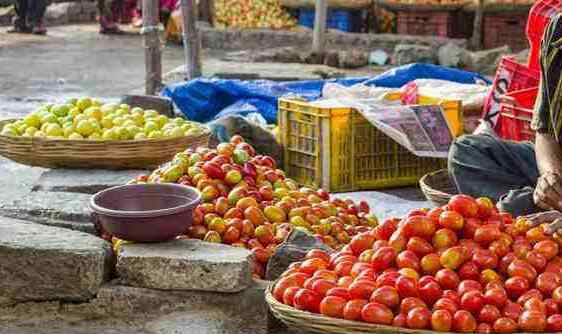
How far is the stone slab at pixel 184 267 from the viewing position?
3852 mm

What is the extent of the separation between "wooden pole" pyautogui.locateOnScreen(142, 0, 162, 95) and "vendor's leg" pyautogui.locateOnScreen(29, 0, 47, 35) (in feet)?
27.2

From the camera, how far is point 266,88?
7.79 m

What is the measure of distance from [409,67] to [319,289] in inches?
188

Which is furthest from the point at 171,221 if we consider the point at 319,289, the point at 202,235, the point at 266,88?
the point at 266,88

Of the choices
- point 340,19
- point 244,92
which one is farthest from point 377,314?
point 340,19

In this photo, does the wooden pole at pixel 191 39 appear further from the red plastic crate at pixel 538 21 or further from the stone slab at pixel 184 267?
the stone slab at pixel 184 267

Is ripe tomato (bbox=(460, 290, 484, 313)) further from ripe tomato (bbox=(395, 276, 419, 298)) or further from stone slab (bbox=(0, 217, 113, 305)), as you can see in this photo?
stone slab (bbox=(0, 217, 113, 305))

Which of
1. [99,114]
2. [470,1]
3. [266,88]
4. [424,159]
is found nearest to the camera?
[99,114]

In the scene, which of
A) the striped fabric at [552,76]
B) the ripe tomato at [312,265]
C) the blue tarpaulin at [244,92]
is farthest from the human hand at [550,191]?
the blue tarpaulin at [244,92]

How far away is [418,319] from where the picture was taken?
9.94ft

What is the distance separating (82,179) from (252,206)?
3.60ft

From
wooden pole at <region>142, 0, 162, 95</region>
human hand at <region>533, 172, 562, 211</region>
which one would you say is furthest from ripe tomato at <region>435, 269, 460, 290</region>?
wooden pole at <region>142, 0, 162, 95</region>

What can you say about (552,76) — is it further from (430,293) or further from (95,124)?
(95,124)

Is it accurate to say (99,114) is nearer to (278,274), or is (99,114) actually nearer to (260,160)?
(260,160)
